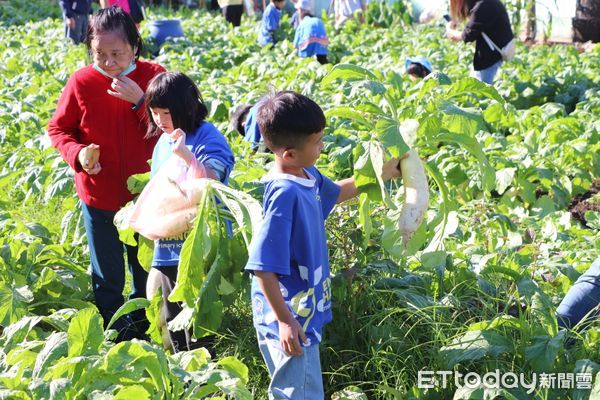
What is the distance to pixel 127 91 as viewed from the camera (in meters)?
3.75

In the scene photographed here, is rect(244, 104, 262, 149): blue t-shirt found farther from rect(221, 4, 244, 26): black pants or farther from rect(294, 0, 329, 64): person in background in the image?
rect(221, 4, 244, 26): black pants

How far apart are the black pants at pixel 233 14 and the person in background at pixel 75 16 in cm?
296


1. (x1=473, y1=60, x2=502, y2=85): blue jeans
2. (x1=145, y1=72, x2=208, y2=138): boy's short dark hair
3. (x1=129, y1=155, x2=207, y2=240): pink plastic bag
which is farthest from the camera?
(x1=473, y1=60, x2=502, y2=85): blue jeans

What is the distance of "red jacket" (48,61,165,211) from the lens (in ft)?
12.8

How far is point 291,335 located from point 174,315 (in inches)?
33.3

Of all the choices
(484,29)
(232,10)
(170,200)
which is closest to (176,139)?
(170,200)

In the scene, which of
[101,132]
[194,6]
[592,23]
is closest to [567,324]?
[101,132]

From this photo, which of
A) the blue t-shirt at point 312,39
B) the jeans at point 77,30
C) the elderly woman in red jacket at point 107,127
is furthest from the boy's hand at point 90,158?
the jeans at point 77,30

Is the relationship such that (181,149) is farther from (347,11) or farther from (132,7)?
(347,11)

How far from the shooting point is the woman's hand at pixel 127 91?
3.74m

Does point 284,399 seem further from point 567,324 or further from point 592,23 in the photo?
point 592,23

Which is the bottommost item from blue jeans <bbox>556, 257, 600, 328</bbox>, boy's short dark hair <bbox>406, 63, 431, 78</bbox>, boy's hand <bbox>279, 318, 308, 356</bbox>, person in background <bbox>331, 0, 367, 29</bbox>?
person in background <bbox>331, 0, 367, 29</bbox>

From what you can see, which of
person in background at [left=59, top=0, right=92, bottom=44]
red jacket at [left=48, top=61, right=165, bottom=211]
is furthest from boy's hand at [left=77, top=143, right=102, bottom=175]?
person in background at [left=59, top=0, right=92, bottom=44]

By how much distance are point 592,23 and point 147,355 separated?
1253cm
